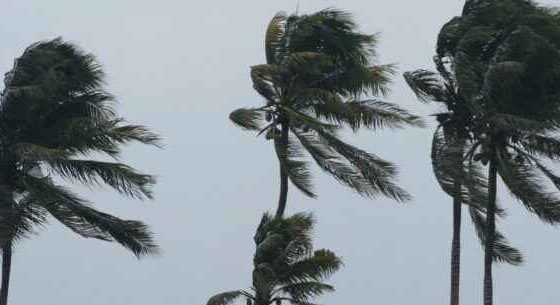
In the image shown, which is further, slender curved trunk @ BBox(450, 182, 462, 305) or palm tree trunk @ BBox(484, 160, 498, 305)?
slender curved trunk @ BBox(450, 182, 462, 305)

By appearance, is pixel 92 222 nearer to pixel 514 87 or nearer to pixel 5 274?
pixel 5 274

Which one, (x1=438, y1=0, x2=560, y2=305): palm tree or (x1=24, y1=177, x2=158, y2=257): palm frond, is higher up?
(x1=438, y1=0, x2=560, y2=305): palm tree

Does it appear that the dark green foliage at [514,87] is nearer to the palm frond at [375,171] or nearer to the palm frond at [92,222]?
the palm frond at [375,171]

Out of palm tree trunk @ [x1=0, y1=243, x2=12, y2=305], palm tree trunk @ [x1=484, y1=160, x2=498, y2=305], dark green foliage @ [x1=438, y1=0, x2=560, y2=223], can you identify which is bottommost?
palm tree trunk @ [x1=0, y1=243, x2=12, y2=305]

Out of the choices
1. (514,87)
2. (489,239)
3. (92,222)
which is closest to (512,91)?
(514,87)

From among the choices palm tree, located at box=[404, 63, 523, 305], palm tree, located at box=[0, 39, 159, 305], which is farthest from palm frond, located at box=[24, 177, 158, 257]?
palm tree, located at box=[404, 63, 523, 305]

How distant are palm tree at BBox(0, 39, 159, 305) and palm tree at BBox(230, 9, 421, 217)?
5.13m

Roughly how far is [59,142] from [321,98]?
315 inches

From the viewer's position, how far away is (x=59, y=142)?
42.0m

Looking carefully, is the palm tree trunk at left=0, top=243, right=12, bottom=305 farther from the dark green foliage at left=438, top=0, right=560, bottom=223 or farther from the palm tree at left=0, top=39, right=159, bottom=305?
the dark green foliage at left=438, top=0, right=560, bottom=223

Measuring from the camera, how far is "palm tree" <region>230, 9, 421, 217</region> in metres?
45.1

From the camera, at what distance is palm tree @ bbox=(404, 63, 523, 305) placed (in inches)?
1732

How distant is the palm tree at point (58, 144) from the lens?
40.7 meters

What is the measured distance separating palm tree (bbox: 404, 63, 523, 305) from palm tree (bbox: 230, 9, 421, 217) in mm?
1172
